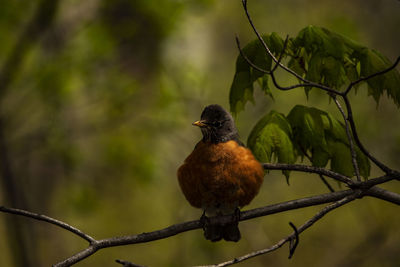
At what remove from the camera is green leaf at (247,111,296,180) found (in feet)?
8.82

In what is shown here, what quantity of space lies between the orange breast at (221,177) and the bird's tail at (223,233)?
0.28 meters

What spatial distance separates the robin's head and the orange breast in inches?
8.2

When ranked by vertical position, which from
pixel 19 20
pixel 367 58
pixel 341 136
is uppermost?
pixel 19 20

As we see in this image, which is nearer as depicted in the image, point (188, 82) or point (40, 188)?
point (188, 82)

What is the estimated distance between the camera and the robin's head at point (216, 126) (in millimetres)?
3348

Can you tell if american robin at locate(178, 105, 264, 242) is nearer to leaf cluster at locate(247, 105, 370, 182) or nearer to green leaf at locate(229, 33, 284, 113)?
leaf cluster at locate(247, 105, 370, 182)

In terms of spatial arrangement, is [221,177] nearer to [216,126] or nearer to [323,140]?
[216,126]

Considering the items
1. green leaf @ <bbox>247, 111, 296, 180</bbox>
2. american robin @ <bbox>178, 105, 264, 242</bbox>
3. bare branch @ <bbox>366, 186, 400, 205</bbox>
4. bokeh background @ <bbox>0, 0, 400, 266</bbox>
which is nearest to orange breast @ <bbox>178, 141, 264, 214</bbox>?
american robin @ <bbox>178, 105, 264, 242</bbox>

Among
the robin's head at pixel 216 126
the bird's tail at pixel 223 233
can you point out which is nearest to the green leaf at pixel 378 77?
the robin's head at pixel 216 126

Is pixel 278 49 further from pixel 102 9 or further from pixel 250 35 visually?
pixel 250 35

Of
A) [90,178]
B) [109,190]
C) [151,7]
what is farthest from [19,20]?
[109,190]

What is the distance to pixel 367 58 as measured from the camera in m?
2.54

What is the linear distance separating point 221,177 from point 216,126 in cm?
52

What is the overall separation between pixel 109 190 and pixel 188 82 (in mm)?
3523
